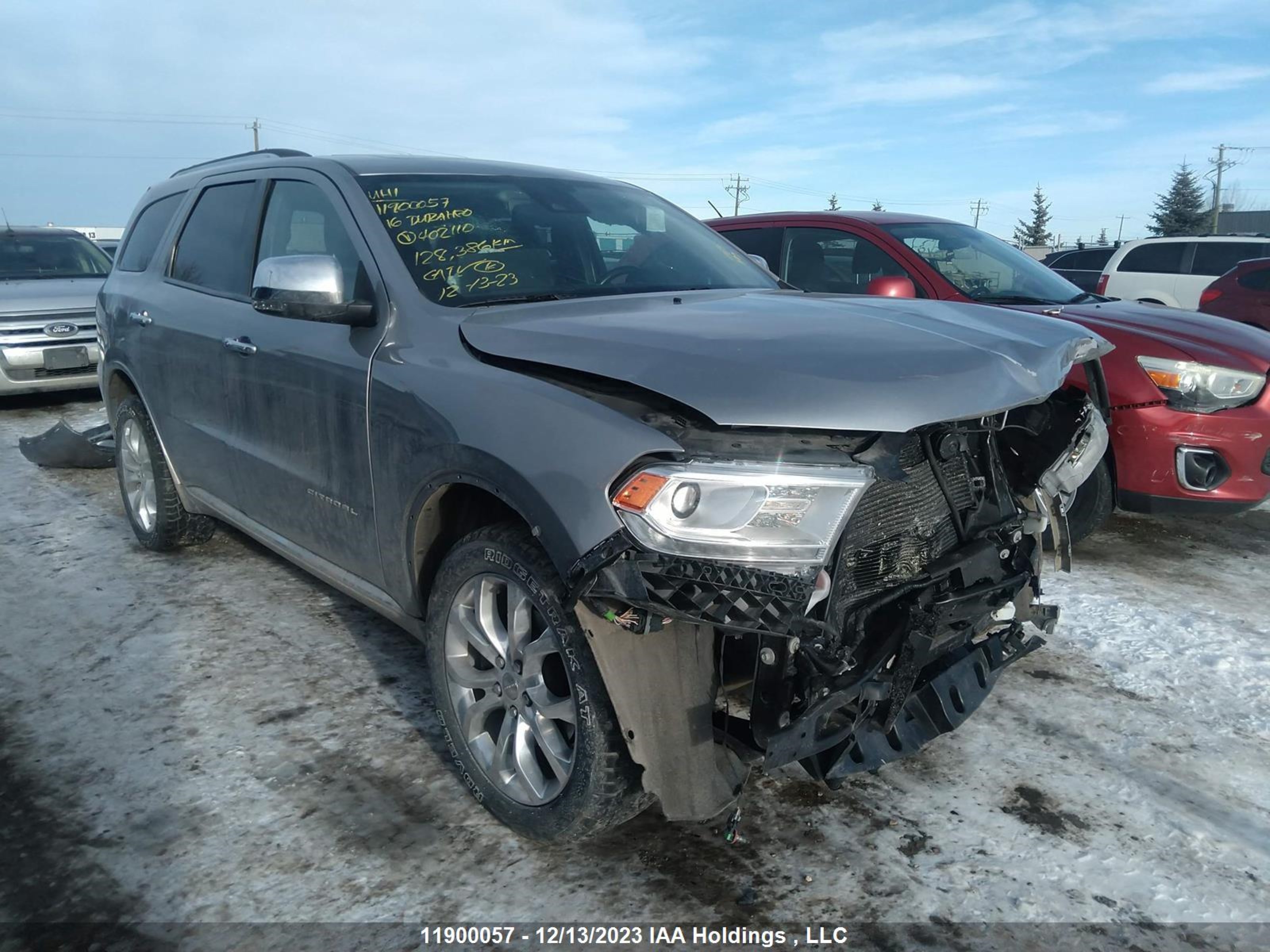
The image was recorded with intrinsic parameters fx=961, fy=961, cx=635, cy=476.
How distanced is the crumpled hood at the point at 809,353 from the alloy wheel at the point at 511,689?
64 centimetres

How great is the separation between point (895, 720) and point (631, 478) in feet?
2.98

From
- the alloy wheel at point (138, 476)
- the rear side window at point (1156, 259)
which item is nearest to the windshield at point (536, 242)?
the alloy wheel at point (138, 476)

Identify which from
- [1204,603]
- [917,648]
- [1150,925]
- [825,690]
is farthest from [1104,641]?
[825,690]

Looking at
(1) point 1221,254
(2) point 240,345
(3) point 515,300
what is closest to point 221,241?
(2) point 240,345

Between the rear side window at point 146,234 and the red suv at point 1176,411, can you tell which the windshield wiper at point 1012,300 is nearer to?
the red suv at point 1176,411

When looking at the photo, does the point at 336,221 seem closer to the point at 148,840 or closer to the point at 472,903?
the point at 148,840

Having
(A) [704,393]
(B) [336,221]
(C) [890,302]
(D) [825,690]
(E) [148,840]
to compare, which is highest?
(B) [336,221]

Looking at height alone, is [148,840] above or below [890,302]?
below

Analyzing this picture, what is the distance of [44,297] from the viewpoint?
8977mm

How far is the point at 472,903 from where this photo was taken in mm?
2336

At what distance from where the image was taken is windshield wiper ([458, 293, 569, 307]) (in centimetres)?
286

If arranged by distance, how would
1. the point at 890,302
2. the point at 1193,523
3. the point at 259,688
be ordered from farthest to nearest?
the point at 1193,523 → the point at 259,688 → the point at 890,302

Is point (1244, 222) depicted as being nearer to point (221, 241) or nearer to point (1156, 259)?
point (1156, 259)

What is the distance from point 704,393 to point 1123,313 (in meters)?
3.97
